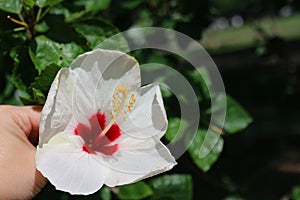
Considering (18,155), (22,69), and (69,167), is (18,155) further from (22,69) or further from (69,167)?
(22,69)

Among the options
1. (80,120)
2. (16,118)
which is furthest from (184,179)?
(16,118)

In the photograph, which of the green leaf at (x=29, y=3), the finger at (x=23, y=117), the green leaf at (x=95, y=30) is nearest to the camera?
the finger at (x=23, y=117)

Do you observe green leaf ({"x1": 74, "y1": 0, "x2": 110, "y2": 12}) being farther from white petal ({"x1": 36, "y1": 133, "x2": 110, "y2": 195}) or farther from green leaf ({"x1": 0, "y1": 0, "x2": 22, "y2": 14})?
white petal ({"x1": 36, "y1": 133, "x2": 110, "y2": 195})

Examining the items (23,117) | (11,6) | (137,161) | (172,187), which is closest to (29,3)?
(11,6)

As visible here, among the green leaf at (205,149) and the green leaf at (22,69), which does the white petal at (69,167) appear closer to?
the green leaf at (22,69)

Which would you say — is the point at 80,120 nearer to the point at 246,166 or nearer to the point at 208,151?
the point at 208,151

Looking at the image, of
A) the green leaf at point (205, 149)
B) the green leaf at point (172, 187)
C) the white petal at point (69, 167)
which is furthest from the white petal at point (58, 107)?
the green leaf at point (172, 187)
